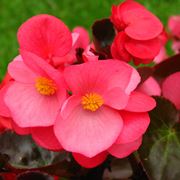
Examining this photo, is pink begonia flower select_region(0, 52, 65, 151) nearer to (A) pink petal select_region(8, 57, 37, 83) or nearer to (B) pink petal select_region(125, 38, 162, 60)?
(A) pink petal select_region(8, 57, 37, 83)

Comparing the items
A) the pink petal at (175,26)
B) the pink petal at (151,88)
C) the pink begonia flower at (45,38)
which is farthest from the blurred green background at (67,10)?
the pink begonia flower at (45,38)

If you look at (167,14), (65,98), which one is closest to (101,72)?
(65,98)

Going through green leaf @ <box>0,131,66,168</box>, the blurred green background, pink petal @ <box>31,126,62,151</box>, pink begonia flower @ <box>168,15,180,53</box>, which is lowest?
the blurred green background

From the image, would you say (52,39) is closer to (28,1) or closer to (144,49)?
(144,49)

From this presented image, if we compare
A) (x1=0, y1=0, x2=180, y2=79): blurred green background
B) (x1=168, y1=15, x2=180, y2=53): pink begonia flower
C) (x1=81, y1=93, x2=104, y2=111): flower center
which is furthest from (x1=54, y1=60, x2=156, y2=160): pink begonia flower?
(x1=0, y1=0, x2=180, y2=79): blurred green background

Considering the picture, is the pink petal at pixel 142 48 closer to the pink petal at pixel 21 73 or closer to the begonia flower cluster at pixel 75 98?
the begonia flower cluster at pixel 75 98

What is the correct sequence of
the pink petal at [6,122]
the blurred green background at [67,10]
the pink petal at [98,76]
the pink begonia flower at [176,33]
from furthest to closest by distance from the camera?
the blurred green background at [67,10] < the pink begonia flower at [176,33] < the pink petal at [6,122] < the pink petal at [98,76]
